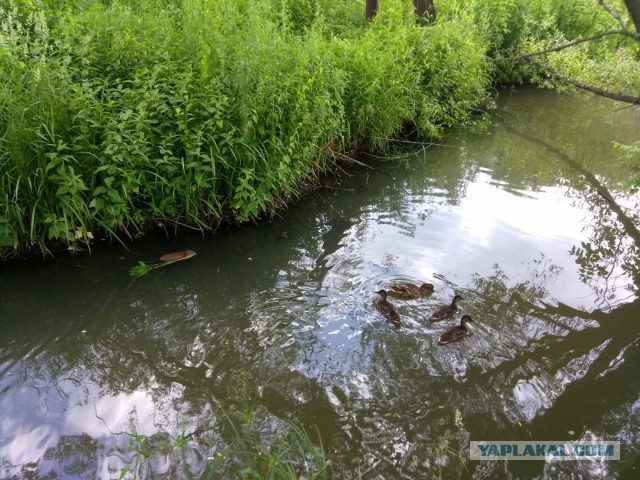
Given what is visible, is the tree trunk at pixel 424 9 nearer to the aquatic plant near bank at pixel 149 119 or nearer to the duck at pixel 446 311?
the aquatic plant near bank at pixel 149 119

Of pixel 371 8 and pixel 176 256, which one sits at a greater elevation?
pixel 371 8

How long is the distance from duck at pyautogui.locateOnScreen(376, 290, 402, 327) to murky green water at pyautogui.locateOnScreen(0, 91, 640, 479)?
0.27 feet

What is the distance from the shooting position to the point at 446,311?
4.36 m

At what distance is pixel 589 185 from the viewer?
7.53m

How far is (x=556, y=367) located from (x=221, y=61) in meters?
4.69

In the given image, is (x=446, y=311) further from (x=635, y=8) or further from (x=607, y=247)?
(x=635, y=8)

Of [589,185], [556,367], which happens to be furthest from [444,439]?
[589,185]

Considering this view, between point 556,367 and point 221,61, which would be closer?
point 556,367

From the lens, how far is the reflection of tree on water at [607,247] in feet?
16.8

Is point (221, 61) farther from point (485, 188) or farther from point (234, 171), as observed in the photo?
point (485, 188)

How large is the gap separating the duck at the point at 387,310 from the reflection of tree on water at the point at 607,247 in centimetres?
222

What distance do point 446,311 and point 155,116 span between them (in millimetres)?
3663

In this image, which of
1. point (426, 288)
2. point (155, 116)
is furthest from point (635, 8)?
point (155, 116)

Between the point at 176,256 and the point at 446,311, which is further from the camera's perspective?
the point at 176,256
